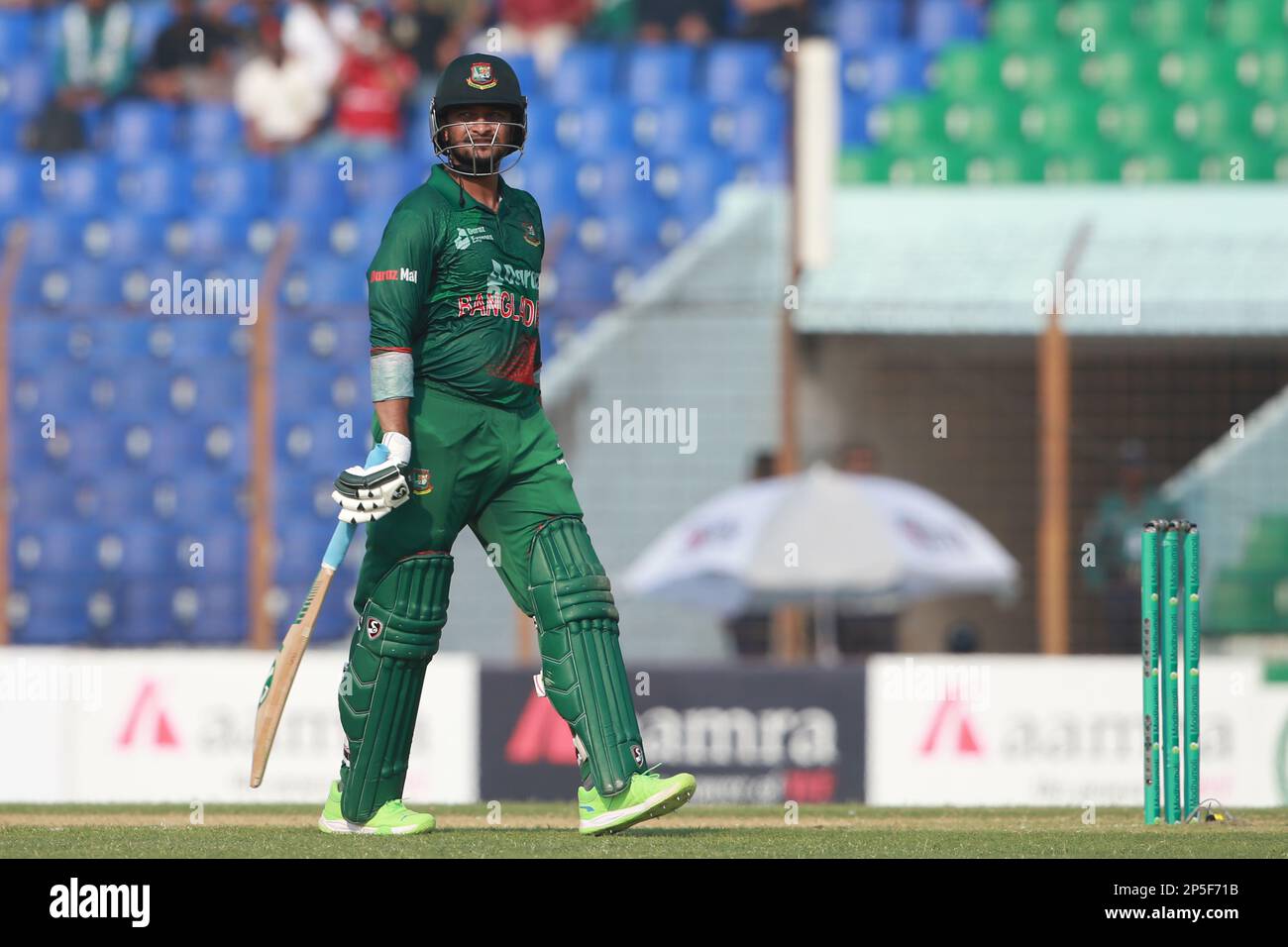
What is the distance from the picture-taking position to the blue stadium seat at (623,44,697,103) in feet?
55.9

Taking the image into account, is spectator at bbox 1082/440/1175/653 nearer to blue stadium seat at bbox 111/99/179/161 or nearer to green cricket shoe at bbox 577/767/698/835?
green cricket shoe at bbox 577/767/698/835

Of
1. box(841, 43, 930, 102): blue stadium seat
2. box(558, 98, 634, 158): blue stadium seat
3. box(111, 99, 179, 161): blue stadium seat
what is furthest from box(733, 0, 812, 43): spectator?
box(111, 99, 179, 161): blue stadium seat

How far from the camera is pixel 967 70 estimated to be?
16812mm

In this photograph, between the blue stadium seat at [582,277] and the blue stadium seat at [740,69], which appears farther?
the blue stadium seat at [740,69]

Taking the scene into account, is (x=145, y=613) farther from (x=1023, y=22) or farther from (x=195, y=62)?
(x=1023, y=22)

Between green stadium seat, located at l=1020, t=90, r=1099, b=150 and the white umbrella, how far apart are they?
520 centimetres

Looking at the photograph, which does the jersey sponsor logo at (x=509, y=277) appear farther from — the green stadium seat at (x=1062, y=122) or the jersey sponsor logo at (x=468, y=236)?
the green stadium seat at (x=1062, y=122)

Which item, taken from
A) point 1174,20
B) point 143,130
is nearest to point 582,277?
point 143,130

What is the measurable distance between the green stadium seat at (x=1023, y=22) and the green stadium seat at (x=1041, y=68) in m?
0.11

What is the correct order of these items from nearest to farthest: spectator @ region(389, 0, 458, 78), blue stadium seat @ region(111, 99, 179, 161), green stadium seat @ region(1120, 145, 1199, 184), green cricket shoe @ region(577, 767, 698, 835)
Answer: green cricket shoe @ region(577, 767, 698, 835) → green stadium seat @ region(1120, 145, 1199, 184) → blue stadium seat @ region(111, 99, 179, 161) → spectator @ region(389, 0, 458, 78)

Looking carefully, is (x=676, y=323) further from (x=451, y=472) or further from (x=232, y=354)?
(x=451, y=472)

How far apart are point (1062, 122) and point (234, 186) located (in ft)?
20.6

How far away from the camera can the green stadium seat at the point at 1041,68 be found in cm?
1652

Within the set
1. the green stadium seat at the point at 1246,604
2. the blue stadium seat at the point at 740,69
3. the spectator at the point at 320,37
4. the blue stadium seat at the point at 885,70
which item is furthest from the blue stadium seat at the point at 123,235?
the green stadium seat at the point at 1246,604
